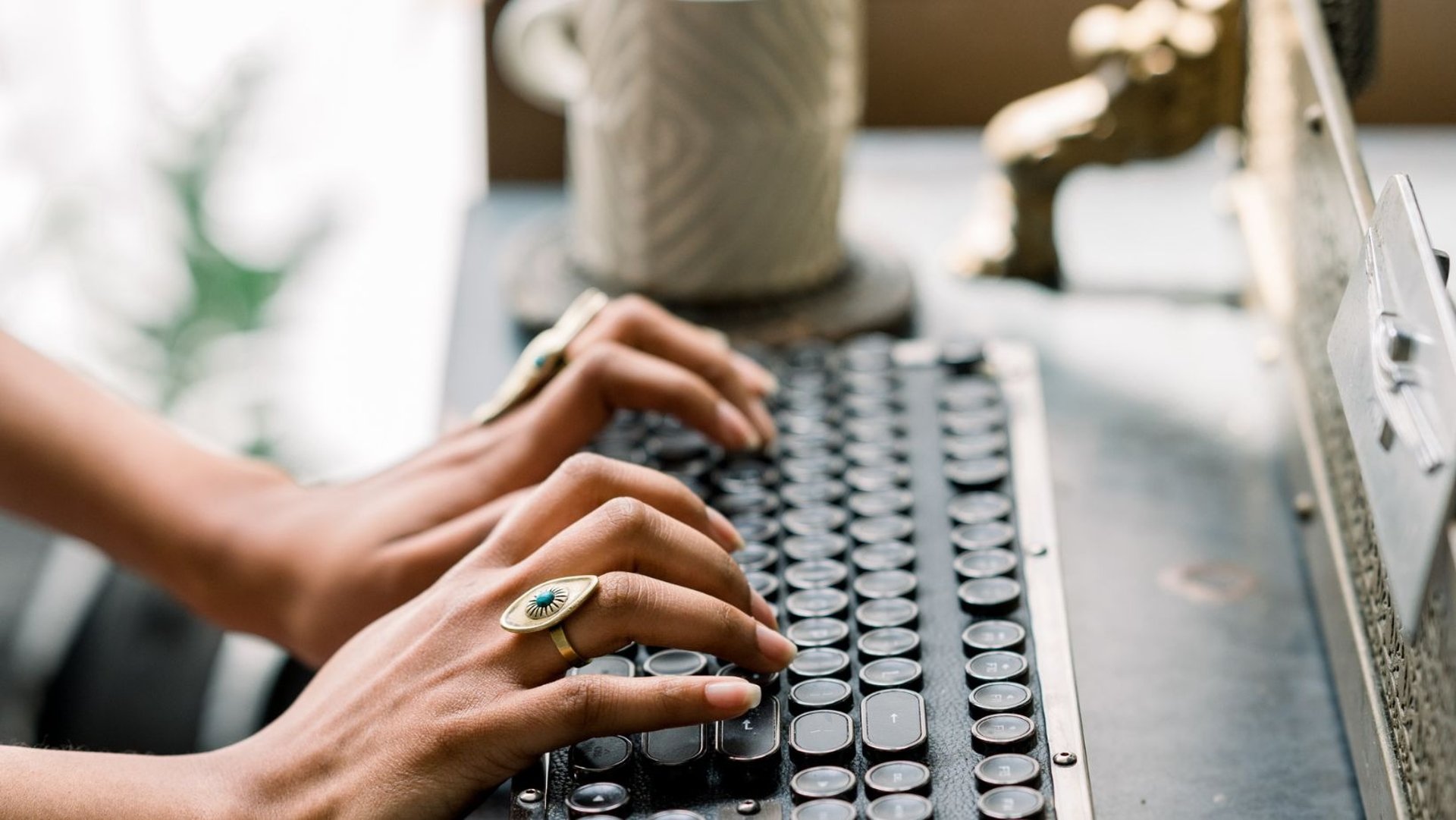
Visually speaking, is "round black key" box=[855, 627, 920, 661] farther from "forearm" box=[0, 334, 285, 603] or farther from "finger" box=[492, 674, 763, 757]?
"forearm" box=[0, 334, 285, 603]

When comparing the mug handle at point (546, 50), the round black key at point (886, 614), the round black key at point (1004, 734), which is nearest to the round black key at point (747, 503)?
the round black key at point (886, 614)

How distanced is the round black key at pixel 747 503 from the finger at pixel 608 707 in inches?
8.0

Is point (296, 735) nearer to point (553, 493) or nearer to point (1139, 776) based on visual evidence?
point (553, 493)

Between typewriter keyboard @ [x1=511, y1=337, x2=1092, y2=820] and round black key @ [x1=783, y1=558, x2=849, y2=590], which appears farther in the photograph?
round black key @ [x1=783, y1=558, x2=849, y2=590]

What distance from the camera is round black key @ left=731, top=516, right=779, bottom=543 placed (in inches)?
29.5

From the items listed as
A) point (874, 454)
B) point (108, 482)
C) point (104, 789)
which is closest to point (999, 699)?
point (874, 454)

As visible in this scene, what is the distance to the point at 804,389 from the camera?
90 cm

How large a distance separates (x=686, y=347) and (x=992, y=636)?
0.97ft

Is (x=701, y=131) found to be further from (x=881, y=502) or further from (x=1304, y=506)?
(x=1304, y=506)

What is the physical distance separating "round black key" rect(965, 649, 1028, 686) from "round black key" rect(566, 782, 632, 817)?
15 cm

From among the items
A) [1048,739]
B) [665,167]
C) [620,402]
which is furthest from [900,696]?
[665,167]

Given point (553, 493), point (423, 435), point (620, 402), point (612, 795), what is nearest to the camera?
point (612, 795)

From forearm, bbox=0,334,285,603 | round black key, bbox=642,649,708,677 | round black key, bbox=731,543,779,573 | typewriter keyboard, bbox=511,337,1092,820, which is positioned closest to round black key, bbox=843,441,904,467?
typewriter keyboard, bbox=511,337,1092,820

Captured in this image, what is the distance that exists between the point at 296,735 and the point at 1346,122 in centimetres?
57
